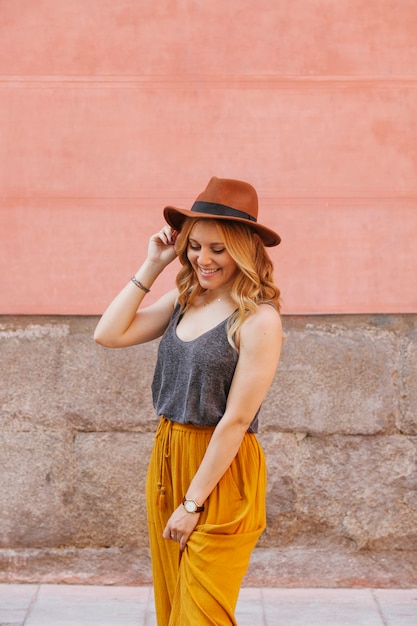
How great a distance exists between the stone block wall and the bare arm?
1.82m

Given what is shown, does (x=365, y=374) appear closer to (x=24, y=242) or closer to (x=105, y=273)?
(x=105, y=273)

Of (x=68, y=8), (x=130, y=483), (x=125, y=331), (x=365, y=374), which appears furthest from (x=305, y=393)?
(x=68, y=8)

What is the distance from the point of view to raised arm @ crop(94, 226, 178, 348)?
3.33 metres

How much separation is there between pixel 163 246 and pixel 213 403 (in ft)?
1.92

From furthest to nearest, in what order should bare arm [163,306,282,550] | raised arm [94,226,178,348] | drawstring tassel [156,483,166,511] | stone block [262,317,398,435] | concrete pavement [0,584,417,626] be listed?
stone block [262,317,398,435] → concrete pavement [0,584,417,626] → raised arm [94,226,178,348] → drawstring tassel [156,483,166,511] → bare arm [163,306,282,550]

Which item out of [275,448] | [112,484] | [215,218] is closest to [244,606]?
[275,448]

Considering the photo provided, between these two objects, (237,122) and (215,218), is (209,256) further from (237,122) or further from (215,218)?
(237,122)

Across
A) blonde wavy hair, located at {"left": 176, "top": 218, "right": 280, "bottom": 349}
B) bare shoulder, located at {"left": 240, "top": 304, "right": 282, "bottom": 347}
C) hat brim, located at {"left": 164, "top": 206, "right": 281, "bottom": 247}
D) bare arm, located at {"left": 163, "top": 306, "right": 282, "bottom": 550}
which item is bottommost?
bare arm, located at {"left": 163, "top": 306, "right": 282, "bottom": 550}

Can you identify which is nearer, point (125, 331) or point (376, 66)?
point (125, 331)

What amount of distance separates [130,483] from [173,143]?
1.64 meters

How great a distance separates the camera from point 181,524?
10.1 ft

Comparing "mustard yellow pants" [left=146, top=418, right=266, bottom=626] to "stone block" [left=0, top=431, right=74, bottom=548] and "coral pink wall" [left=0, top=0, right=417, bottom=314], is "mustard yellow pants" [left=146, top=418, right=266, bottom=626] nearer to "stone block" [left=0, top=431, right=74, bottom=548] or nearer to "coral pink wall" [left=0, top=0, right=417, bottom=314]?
"stone block" [left=0, top=431, right=74, bottom=548]

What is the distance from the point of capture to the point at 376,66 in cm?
488

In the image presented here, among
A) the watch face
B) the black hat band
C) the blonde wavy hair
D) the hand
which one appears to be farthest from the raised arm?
the watch face
